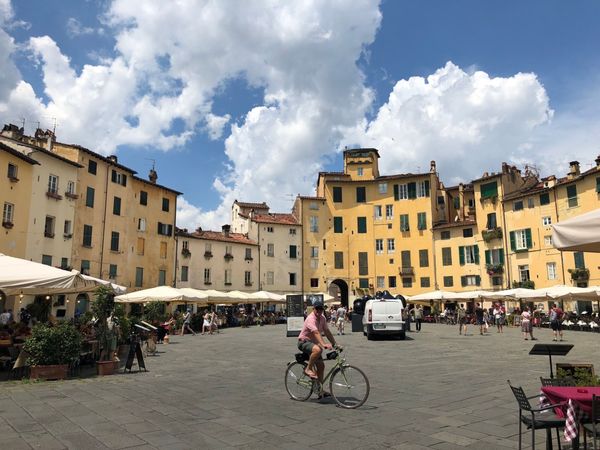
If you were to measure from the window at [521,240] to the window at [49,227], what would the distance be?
119 ft

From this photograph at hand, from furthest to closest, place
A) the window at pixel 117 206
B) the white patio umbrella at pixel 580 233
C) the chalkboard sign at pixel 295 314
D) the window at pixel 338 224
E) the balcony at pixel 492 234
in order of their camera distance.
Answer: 1. the window at pixel 338 224
2. the balcony at pixel 492 234
3. the window at pixel 117 206
4. the chalkboard sign at pixel 295 314
5. the white patio umbrella at pixel 580 233

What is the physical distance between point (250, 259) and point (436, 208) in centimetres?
2034

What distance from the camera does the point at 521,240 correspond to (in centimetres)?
4194

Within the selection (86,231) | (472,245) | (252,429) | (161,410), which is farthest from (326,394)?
(472,245)

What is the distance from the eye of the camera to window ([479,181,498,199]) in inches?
1772

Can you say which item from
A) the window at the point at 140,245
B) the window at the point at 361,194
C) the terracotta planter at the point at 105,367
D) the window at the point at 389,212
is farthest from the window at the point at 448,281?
the terracotta planter at the point at 105,367

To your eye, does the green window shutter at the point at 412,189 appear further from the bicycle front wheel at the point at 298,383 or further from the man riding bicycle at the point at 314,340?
the man riding bicycle at the point at 314,340

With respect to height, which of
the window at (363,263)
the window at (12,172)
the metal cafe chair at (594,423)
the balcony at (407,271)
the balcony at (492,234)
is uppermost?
the window at (12,172)

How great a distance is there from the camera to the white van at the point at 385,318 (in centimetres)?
2220

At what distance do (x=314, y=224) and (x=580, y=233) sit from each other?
49971mm

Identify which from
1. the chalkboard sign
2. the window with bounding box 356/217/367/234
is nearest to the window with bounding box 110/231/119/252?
the chalkboard sign

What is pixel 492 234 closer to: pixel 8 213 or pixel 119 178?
pixel 119 178

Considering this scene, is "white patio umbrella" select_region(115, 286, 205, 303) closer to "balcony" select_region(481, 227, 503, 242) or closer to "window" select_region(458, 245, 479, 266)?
"balcony" select_region(481, 227, 503, 242)

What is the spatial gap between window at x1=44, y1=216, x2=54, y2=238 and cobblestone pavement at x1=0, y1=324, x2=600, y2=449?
74.1ft
